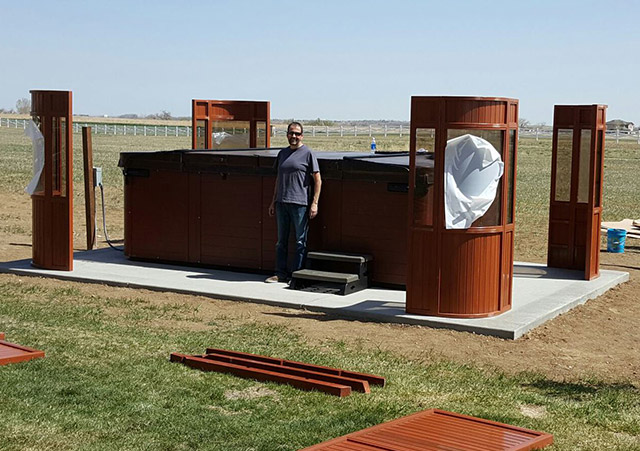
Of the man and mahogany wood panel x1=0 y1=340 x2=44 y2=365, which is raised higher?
the man

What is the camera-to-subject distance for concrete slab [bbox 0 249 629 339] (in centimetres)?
1016

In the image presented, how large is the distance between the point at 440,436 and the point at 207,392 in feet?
6.38

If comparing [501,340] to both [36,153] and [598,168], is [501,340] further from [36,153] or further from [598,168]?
[36,153]

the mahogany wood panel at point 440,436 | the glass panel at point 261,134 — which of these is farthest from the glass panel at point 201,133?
the mahogany wood panel at point 440,436

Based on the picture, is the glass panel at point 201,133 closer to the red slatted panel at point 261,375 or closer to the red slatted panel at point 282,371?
the red slatted panel at point 282,371

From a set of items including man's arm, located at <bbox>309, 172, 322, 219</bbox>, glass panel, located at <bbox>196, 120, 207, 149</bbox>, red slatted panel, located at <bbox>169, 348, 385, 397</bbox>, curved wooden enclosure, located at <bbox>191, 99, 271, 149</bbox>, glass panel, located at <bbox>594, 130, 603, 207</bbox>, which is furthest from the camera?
glass panel, located at <bbox>196, 120, 207, 149</bbox>

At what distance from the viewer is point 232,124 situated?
1789cm

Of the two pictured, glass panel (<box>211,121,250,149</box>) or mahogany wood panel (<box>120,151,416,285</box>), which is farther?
glass panel (<box>211,121,250,149</box>)

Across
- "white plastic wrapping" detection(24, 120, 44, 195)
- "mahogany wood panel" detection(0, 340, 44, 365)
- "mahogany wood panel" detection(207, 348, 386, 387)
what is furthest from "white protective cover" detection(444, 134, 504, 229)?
"white plastic wrapping" detection(24, 120, 44, 195)

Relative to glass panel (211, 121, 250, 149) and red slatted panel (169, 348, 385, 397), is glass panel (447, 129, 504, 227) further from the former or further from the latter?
glass panel (211, 121, 250, 149)

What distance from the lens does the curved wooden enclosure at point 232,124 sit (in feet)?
58.0

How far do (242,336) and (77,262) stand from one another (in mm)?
4952

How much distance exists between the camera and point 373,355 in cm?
883

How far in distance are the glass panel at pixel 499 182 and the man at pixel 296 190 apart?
2246 millimetres
